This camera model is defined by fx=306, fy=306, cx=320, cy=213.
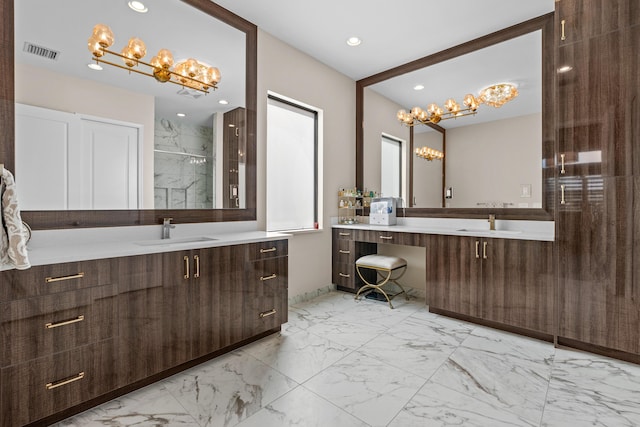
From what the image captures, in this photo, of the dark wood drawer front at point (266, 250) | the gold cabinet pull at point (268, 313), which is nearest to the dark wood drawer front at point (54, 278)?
the dark wood drawer front at point (266, 250)

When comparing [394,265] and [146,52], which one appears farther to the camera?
[394,265]

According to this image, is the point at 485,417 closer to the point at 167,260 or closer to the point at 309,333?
the point at 309,333

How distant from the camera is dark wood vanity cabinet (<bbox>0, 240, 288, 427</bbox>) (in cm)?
141

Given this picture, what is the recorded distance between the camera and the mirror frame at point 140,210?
5.65 ft

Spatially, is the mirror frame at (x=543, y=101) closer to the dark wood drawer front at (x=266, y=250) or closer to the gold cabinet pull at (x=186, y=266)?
the dark wood drawer front at (x=266, y=250)

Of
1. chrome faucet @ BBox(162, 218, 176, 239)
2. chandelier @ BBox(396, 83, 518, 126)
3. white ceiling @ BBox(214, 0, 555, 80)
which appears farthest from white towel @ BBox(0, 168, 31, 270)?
chandelier @ BBox(396, 83, 518, 126)

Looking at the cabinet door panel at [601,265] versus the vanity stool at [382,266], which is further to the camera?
the vanity stool at [382,266]

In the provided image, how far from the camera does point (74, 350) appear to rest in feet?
5.07

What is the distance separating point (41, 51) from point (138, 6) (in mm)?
723

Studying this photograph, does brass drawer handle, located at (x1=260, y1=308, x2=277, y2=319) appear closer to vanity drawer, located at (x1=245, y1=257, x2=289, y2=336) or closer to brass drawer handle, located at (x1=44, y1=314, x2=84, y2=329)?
vanity drawer, located at (x1=245, y1=257, x2=289, y2=336)

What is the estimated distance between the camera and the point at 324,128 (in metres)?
3.74

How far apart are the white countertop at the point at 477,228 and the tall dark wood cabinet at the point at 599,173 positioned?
296mm

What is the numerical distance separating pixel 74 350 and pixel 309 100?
3038 mm


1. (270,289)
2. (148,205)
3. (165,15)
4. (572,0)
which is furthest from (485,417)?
(165,15)
